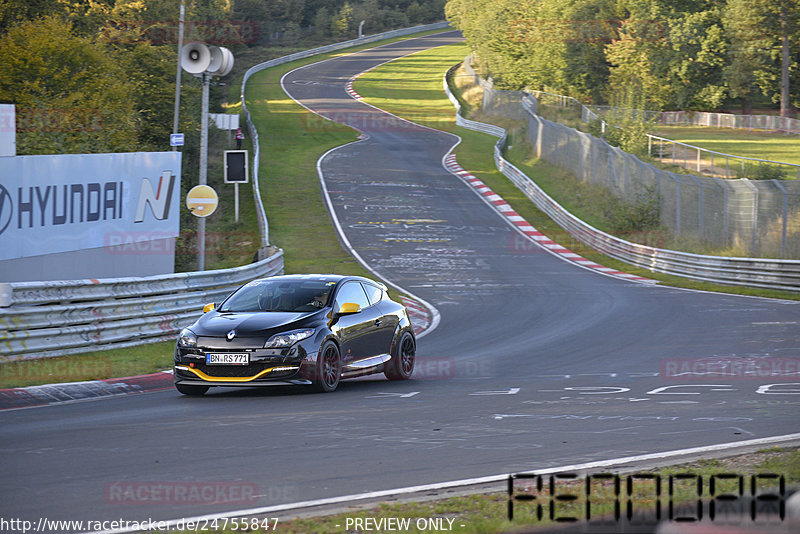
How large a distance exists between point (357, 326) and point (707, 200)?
1997cm

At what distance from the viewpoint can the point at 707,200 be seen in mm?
30047

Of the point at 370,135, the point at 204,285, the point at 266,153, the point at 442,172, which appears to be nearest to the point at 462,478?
the point at 204,285

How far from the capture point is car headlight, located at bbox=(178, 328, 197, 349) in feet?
38.5

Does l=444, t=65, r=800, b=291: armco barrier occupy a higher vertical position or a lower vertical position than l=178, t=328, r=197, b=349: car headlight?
lower

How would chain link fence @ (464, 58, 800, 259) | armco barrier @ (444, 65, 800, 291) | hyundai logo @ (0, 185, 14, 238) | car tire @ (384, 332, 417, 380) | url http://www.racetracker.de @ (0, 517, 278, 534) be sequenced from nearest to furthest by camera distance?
url http://www.racetracker.de @ (0, 517, 278, 534)
car tire @ (384, 332, 417, 380)
hyundai logo @ (0, 185, 14, 238)
armco barrier @ (444, 65, 800, 291)
chain link fence @ (464, 58, 800, 259)

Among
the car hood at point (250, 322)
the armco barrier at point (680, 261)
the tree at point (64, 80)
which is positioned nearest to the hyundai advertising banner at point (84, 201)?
the car hood at point (250, 322)

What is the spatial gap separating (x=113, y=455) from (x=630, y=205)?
3109 cm

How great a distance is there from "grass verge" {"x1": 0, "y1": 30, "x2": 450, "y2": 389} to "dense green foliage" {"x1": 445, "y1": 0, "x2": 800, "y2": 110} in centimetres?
1849

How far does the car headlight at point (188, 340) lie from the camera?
38.5ft

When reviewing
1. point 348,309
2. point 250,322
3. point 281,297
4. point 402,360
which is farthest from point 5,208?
point 402,360

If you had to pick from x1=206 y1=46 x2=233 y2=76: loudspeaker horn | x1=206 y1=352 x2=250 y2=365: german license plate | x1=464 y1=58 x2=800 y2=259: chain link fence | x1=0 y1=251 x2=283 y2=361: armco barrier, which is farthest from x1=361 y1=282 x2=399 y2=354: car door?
x1=464 y1=58 x2=800 y2=259: chain link fence

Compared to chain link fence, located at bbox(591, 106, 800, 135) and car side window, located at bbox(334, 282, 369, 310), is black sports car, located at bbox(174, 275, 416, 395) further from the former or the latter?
chain link fence, located at bbox(591, 106, 800, 135)

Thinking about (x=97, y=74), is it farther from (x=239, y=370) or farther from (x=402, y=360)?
(x=239, y=370)

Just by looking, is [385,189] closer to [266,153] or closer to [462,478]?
[266,153]
